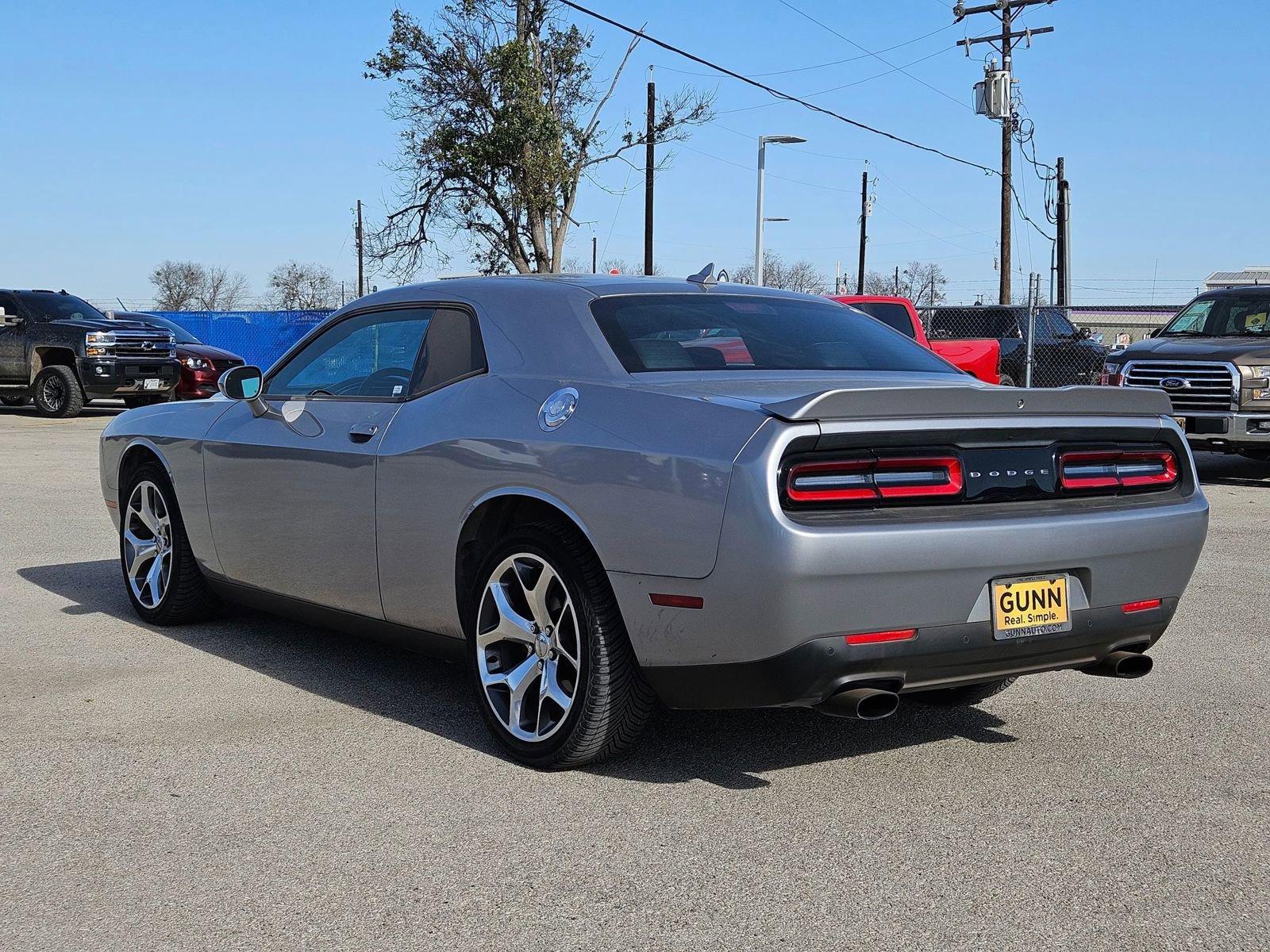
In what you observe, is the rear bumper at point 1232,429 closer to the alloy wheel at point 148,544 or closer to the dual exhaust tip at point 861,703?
the alloy wheel at point 148,544

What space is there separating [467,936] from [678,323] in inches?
87.2

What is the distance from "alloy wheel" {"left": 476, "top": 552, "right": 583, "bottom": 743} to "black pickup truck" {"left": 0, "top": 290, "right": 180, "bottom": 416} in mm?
19264

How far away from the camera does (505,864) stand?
3494 mm

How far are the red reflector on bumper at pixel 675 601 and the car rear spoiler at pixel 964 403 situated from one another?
53 cm

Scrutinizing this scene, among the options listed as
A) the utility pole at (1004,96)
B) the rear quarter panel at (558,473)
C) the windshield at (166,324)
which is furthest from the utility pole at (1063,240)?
the rear quarter panel at (558,473)

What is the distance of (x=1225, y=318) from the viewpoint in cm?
1474

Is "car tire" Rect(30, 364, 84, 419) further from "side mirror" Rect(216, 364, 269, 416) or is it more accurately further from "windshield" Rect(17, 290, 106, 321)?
"side mirror" Rect(216, 364, 269, 416)

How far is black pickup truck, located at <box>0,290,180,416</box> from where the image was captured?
22.2 metres

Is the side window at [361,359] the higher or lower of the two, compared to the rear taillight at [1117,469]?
higher

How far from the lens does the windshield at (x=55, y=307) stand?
2303 cm

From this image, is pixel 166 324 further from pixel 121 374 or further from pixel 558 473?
pixel 558 473

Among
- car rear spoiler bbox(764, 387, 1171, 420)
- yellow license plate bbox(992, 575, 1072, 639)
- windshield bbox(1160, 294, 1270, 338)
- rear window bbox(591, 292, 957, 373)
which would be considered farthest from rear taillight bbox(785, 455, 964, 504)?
windshield bbox(1160, 294, 1270, 338)

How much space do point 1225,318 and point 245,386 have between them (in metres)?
11.9

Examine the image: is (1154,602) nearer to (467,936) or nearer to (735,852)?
(735,852)
